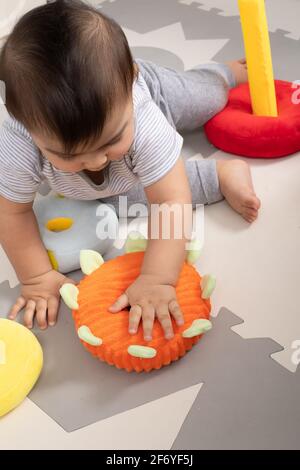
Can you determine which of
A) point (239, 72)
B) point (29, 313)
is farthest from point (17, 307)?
point (239, 72)

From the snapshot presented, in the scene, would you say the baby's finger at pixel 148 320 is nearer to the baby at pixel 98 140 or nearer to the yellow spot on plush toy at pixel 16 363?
the baby at pixel 98 140

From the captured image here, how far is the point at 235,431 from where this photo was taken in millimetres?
686

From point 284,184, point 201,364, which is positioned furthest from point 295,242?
point 201,364

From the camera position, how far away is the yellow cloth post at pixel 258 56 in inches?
37.6

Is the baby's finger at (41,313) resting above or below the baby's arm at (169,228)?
below

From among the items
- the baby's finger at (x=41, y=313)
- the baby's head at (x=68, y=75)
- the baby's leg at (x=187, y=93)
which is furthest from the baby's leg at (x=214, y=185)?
the baby's head at (x=68, y=75)

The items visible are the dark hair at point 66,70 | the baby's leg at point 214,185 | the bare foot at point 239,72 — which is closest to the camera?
the dark hair at point 66,70

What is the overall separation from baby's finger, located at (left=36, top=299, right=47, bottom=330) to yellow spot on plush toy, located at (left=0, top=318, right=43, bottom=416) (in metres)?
0.04

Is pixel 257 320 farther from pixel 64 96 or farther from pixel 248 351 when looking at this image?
pixel 64 96

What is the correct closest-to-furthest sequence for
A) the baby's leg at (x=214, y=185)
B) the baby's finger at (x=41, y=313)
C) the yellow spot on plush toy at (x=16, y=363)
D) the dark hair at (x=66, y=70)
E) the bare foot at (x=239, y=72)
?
the dark hair at (x=66, y=70) → the yellow spot on plush toy at (x=16, y=363) → the baby's finger at (x=41, y=313) → the baby's leg at (x=214, y=185) → the bare foot at (x=239, y=72)

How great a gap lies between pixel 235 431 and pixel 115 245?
1.23 ft

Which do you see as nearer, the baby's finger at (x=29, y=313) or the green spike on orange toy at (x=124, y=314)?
the green spike on orange toy at (x=124, y=314)

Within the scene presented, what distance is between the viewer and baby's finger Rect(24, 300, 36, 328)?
0.83 meters

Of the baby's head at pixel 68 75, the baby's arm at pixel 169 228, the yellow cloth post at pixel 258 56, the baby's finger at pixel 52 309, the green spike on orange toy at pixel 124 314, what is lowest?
the baby's finger at pixel 52 309
